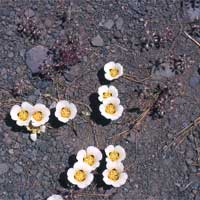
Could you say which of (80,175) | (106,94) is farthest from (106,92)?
(80,175)

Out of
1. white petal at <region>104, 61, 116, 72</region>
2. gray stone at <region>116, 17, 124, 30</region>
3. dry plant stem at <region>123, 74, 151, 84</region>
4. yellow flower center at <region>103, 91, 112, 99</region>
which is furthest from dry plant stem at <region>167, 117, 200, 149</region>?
gray stone at <region>116, 17, 124, 30</region>

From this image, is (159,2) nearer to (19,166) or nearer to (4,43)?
(4,43)

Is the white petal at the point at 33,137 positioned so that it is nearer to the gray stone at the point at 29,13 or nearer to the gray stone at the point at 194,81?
the gray stone at the point at 29,13

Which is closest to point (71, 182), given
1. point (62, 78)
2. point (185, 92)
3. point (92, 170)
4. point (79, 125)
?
point (92, 170)

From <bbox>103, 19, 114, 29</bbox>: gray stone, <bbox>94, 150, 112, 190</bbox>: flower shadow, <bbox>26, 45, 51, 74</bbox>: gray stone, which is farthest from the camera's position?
<bbox>103, 19, 114, 29</bbox>: gray stone

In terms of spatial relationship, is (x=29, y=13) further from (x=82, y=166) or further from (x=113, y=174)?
(x=113, y=174)

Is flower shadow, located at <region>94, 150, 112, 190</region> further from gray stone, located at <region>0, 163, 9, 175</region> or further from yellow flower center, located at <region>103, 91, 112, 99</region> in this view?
gray stone, located at <region>0, 163, 9, 175</region>

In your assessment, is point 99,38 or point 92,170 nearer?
point 92,170
